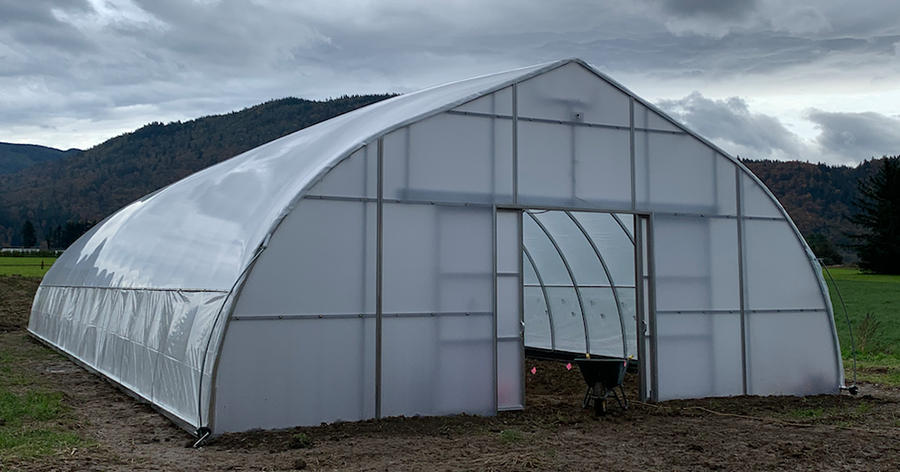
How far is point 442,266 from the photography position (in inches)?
416

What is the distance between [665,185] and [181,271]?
732 cm

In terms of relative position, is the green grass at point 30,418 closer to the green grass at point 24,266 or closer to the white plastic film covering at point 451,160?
the white plastic film covering at point 451,160

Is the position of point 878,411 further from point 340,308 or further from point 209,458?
point 209,458

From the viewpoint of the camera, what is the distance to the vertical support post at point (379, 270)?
10070mm

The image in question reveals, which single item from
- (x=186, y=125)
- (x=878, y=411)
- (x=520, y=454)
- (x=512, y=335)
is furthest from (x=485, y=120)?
(x=186, y=125)

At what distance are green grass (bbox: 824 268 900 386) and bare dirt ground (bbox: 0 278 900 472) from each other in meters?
Result: 4.28

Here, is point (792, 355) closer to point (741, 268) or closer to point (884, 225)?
point (741, 268)

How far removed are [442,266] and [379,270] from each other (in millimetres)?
892

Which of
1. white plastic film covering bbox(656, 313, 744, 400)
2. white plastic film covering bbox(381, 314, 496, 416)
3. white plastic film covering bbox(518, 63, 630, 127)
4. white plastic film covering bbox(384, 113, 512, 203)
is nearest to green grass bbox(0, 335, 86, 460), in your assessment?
white plastic film covering bbox(381, 314, 496, 416)

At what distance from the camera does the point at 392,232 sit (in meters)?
10.3

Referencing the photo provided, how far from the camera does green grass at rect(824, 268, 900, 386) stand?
16.2m

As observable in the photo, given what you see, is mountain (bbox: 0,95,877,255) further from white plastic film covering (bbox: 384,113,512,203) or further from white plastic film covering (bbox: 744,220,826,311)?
white plastic film covering (bbox: 384,113,512,203)

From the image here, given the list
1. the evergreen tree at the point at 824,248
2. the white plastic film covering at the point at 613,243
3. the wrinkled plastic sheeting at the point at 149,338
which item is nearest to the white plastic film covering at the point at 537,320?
the white plastic film covering at the point at 613,243

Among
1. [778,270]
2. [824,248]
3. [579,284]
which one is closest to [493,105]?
[778,270]
